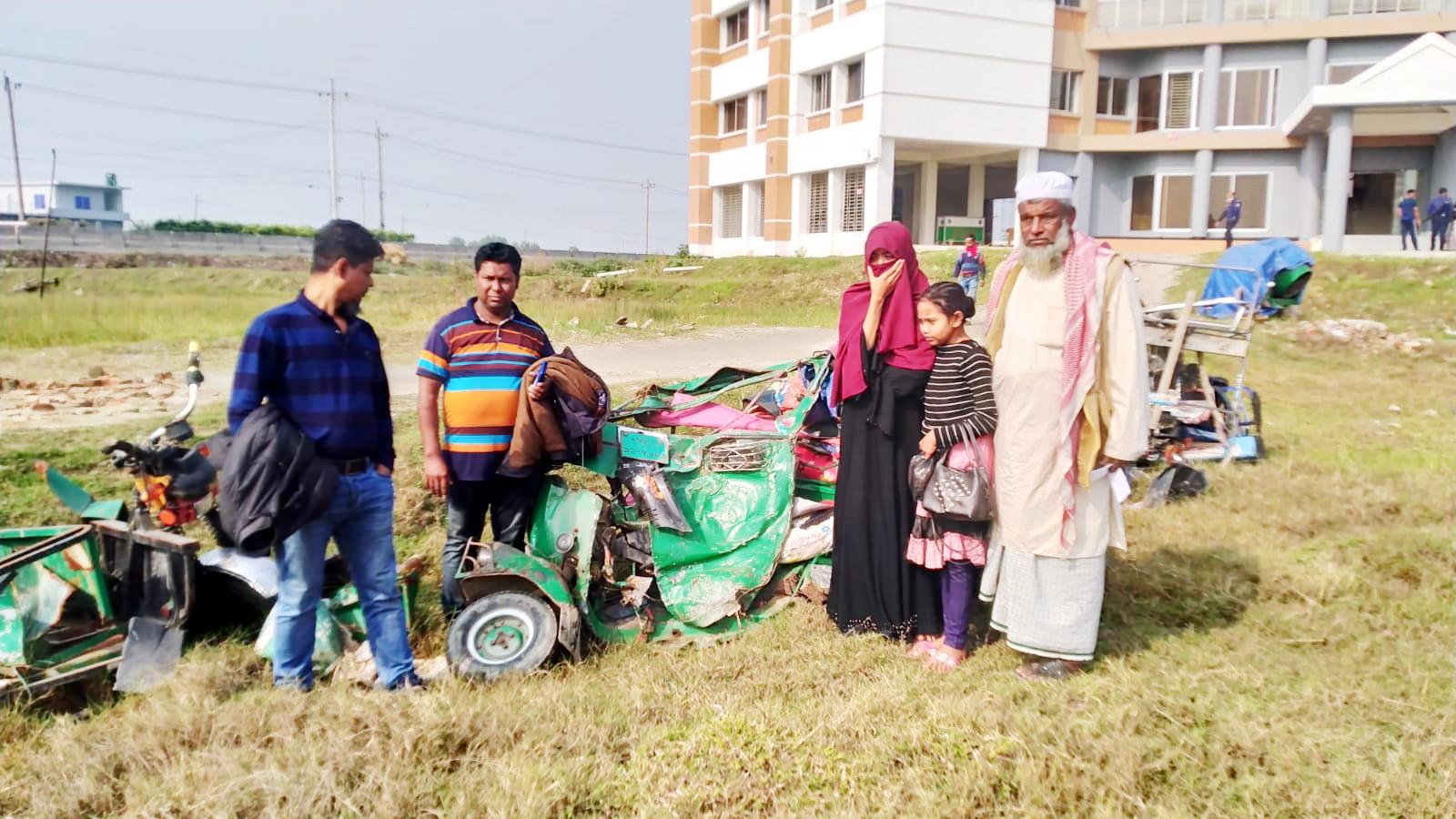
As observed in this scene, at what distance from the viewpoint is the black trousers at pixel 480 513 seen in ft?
12.9

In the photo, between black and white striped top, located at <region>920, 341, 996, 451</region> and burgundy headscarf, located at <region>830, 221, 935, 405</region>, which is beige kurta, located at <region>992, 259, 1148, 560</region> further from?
burgundy headscarf, located at <region>830, 221, 935, 405</region>

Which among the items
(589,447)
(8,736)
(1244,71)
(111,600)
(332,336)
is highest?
(1244,71)

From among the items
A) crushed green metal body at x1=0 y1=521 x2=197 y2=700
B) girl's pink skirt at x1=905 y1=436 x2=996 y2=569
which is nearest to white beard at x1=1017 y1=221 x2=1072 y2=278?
girl's pink skirt at x1=905 y1=436 x2=996 y2=569

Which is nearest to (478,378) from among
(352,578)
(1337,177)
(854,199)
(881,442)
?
(352,578)

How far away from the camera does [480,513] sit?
402 centimetres

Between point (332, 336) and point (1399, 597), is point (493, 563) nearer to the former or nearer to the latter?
point (332, 336)

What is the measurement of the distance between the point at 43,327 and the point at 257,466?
14.7 m

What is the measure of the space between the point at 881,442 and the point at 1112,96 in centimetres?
2998

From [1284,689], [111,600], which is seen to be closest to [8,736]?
[111,600]

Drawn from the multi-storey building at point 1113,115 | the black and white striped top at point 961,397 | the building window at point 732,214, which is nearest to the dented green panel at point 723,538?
the black and white striped top at point 961,397

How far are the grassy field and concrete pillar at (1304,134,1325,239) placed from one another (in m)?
26.5

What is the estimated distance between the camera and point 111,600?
11.9 feet

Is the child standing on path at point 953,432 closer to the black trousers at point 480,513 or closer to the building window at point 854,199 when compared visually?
the black trousers at point 480,513

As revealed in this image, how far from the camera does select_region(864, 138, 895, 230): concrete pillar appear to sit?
27344 mm
